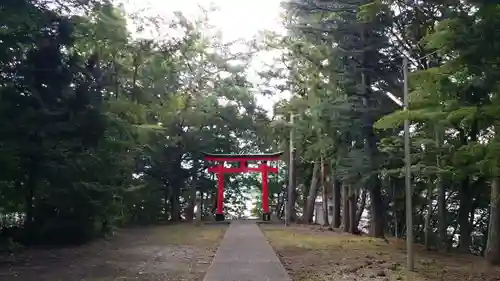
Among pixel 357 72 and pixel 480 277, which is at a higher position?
pixel 357 72

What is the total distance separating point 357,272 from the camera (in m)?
7.89

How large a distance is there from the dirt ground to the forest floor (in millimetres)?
1687

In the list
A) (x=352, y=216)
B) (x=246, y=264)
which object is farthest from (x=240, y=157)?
(x=246, y=264)

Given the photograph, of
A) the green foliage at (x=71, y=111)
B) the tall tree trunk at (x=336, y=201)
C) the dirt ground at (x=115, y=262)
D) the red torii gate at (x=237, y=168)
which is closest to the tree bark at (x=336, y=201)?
the tall tree trunk at (x=336, y=201)

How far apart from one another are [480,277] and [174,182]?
1716 cm

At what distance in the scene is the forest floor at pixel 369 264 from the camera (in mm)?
7617

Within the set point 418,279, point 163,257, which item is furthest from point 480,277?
point 163,257

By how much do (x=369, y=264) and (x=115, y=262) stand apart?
4.59 m

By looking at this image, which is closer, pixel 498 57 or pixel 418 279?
pixel 498 57

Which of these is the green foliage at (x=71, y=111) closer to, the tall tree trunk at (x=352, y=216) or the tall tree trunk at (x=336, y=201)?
the tall tree trunk at (x=352, y=216)

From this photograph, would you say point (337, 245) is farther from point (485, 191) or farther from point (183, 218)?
point (183, 218)

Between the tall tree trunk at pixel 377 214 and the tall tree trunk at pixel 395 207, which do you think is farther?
the tall tree trunk at pixel 395 207

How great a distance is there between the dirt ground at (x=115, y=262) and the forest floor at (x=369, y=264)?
169cm

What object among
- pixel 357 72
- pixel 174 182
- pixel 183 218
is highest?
pixel 357 72
